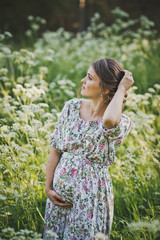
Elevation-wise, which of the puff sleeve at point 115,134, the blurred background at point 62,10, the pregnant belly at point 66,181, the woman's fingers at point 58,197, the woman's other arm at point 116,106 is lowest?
the woman's fingers at point 58,197

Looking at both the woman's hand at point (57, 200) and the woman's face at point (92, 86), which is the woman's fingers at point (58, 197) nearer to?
the woman's hand at point (57, 200)

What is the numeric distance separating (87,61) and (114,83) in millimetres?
2947

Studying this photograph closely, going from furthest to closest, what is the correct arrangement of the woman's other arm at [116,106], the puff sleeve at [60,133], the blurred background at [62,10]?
the blurred background at [62,10]
the puff sleeve at [60,133]
the woman's other arm at [116,106]

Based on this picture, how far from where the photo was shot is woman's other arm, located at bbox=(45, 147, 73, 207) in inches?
68.7

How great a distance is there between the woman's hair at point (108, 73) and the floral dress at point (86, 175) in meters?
0.23

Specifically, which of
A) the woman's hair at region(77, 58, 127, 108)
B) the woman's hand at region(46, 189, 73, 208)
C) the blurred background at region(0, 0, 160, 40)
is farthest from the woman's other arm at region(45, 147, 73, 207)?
the blurred background at region(0, 0, 160, 40)

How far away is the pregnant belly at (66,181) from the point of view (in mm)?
1702

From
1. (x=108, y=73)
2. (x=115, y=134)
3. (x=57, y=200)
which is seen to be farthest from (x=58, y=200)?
(x=108, y=73)

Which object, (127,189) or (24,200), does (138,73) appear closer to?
(127,189)

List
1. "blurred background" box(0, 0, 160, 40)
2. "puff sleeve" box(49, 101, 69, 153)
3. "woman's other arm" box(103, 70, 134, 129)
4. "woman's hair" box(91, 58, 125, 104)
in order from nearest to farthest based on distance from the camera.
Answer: "woman's other arm" box(103, 70, 134, 129) → "woman's hair" box(91, 58, 125, 104) → "puff sleeve" box(49, 101, 69, 153) → "blurred background" box(0, 0, 160, 40)

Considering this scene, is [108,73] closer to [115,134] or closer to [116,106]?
[116,106]

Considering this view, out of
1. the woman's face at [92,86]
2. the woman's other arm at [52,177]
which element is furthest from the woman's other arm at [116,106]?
the woman's other arm at [52,177]

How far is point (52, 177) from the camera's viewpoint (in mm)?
1833

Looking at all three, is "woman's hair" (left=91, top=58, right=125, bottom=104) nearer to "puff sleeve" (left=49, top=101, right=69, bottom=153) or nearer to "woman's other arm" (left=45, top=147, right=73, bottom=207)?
"puff sleeve" (left=49, top=101, right=69, bottom=153)
